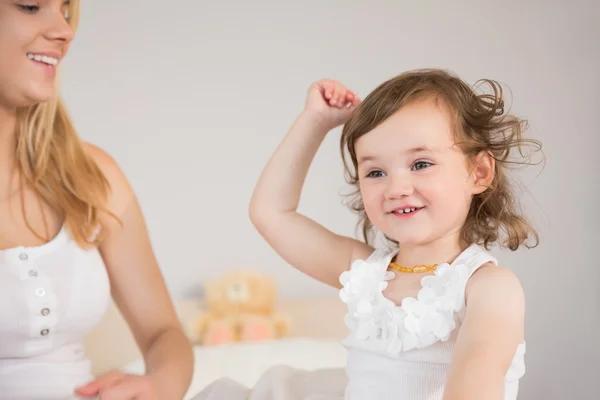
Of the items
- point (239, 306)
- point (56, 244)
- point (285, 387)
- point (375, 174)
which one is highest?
point (375, 174)

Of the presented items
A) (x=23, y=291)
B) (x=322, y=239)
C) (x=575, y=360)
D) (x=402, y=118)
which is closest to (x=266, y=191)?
(x=322, y=239)

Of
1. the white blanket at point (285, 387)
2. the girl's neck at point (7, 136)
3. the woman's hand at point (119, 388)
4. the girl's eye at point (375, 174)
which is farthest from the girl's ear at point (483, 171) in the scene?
the girl's neck at point (7, 136)

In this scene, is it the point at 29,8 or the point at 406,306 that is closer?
the point at 406,306

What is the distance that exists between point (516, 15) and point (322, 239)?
1046 millimetres

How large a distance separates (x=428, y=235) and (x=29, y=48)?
0.65 meters

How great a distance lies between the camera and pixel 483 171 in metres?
0.98

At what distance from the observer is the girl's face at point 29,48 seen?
3.78 feet

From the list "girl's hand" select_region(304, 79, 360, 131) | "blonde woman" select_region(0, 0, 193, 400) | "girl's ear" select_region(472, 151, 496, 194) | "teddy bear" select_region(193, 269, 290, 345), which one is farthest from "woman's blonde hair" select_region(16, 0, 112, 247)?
"teddy bear" select_region(193, 269, 290, 345)

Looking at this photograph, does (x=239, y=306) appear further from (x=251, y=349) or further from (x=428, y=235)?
(x=428, y=235)

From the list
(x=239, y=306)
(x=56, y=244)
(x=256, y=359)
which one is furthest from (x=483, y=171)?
(x=239, y=306)

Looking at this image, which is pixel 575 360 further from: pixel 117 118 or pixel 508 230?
pixel 117 118

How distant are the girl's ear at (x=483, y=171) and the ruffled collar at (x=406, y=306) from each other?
0.25ft

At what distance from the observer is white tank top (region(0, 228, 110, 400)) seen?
43.8 inches

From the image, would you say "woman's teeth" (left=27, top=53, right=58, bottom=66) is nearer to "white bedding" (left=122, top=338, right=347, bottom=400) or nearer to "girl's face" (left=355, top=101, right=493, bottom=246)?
"girl's face" (left=355, top=101, right=493, bottom=246)
